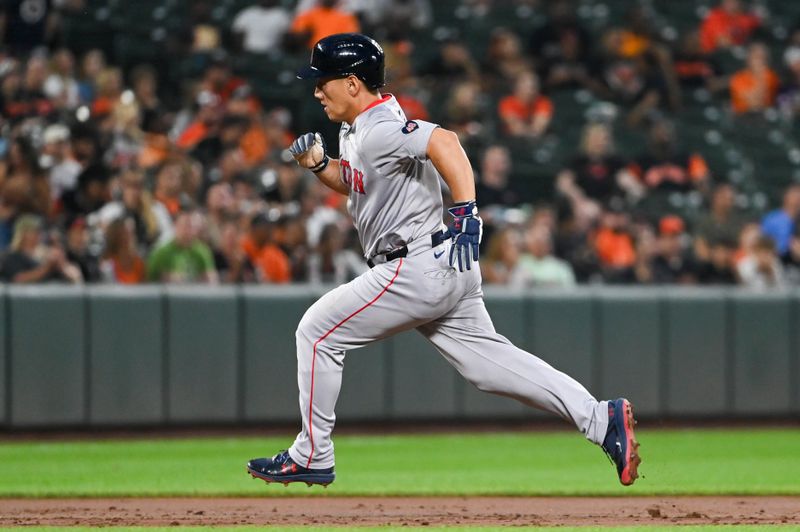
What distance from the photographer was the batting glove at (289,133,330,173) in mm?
5266

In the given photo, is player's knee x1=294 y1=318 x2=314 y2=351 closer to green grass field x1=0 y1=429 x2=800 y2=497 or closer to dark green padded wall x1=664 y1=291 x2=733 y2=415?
green grass field x1=0 y1=429 x2=800 y2=497

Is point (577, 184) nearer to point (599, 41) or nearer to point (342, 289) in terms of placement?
point (599, 41)

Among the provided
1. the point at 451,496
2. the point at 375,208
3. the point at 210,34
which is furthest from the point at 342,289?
the point at 210,34

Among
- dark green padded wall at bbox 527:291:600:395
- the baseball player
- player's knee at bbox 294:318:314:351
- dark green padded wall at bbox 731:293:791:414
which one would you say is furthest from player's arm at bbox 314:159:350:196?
dark green padded wall at bbox 731:293:791:414

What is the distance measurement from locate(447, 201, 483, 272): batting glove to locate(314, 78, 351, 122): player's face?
0.64 meters

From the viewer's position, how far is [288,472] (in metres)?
5.02

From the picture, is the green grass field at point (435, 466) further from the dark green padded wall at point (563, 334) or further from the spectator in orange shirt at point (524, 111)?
the spectator in orange shirt at point (524, 111)

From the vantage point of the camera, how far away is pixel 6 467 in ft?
24.7

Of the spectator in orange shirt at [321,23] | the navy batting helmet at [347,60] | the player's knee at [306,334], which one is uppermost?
the spectator in orange shirt at [321,23]

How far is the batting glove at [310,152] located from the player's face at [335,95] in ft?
0.73

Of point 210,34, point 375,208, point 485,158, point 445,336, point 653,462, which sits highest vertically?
point 210,34

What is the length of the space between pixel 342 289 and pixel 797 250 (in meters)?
7.16

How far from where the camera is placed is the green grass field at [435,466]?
647cm

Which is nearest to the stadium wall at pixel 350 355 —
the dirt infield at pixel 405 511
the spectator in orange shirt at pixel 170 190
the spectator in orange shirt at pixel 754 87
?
the spectator in orange shirt at pixel 170 190
